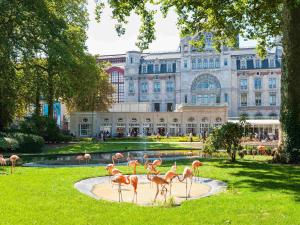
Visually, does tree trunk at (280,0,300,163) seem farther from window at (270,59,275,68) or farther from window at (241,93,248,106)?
window at (241,93,248,106)

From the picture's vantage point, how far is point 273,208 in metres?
8.87

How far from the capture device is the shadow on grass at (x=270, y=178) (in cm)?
1156

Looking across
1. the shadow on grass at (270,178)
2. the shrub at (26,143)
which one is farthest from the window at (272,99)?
the shadow on grass at (270,178)

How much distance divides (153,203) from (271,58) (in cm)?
7086

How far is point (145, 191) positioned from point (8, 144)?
18402 mm

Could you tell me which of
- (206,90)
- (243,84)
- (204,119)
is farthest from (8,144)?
(243,84)

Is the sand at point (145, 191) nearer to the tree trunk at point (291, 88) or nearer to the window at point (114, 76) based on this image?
the tree trunk at point (291, 88)

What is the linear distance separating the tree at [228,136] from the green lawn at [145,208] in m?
6.63

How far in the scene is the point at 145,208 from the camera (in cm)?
889

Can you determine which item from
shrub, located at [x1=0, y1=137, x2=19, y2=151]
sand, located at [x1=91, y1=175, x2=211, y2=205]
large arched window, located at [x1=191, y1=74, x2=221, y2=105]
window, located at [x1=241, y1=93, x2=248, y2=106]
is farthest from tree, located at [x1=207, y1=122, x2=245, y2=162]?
window, located at [x1=241, y1=93, x2=248, y2=106]

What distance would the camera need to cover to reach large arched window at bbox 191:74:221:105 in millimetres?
76688

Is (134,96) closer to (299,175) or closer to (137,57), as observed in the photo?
(137,57)

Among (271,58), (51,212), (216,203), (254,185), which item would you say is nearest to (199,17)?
(254,185)

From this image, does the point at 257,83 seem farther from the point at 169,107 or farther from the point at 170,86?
the point at 169,107
